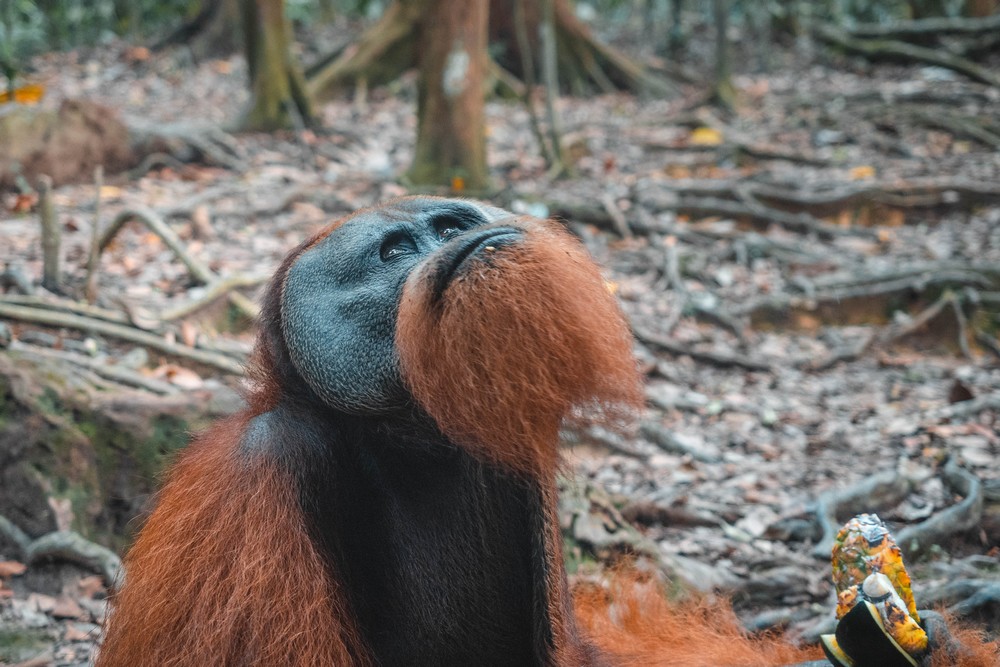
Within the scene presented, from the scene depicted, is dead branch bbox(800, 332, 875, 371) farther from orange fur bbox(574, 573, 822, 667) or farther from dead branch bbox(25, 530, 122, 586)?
dead branch bbox(25, 530, 122, 586)

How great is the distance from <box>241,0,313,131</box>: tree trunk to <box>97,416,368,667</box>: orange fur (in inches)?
261

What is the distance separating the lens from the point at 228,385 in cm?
355

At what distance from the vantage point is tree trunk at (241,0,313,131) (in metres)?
8.13

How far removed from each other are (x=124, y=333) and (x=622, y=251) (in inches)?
130

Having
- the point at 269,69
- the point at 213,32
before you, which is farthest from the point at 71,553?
the point at 213,32

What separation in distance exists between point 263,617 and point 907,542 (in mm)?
2252

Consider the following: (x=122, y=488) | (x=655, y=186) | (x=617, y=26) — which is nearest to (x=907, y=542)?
(x=122, y=488)

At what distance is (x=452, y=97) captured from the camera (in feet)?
21.2

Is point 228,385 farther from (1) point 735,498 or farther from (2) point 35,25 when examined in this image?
(2) point 35,25

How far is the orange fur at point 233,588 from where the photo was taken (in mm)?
1750

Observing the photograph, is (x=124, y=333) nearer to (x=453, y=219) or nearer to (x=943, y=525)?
(x=453, y=219)

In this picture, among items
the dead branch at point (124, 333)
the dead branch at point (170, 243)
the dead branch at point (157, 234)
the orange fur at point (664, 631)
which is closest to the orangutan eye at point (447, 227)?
the orange fur at point (664, 631)

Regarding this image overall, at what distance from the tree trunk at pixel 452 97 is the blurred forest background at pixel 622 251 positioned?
0.06 ft

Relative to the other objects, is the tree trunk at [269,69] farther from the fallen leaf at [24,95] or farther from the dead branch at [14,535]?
the dead branch at [14,535]
